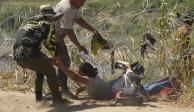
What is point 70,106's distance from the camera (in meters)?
9.62

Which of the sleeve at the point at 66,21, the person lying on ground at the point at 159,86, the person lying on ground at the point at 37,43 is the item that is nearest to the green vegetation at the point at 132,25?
the person lying on ground at the point at 159,86

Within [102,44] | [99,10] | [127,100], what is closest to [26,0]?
[99,10]

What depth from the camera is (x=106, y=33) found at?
11914 millimetres

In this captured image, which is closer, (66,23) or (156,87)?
(66,23)

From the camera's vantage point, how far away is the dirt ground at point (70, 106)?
29.7 ft

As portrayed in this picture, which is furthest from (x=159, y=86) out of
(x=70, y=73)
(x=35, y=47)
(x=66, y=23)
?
(x=35, y=47)

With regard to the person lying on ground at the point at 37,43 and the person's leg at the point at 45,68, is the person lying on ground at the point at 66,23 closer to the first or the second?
the person lying on ground at the point at 37,43

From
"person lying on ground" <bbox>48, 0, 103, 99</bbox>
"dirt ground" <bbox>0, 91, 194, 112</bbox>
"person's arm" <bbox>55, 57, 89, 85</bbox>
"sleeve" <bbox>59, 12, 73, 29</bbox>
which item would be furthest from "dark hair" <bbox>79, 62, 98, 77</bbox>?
"sleeve" <bbox>59, 12, 73, 29</bbox>

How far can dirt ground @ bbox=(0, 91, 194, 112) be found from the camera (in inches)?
356

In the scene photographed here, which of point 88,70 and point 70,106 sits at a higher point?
point 88,70

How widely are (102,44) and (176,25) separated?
1.24 metres

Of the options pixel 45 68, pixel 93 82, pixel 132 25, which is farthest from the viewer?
pixel 132 25

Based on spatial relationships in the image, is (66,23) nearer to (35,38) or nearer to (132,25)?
(35,38)

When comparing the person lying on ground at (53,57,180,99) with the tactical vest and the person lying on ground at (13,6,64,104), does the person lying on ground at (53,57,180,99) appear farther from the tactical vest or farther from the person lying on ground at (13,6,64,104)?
the tactical vest
